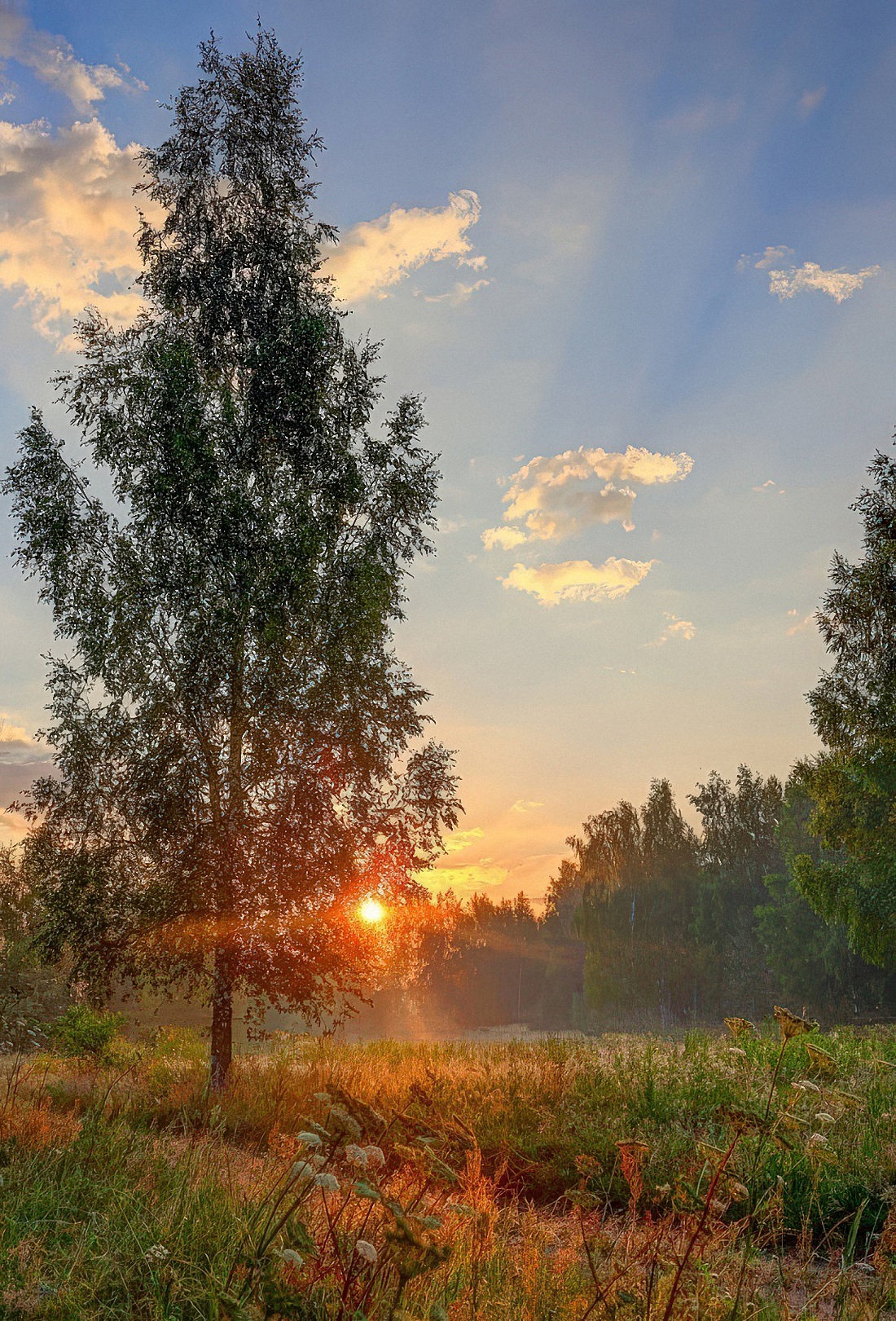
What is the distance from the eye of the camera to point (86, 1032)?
13953 millimetres

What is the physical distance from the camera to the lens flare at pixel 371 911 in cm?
1224

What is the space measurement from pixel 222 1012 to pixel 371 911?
2.55 m

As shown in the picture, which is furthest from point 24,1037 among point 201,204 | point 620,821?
point 620,821

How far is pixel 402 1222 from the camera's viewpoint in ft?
6.24

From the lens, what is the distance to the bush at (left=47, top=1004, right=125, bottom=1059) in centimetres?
1386

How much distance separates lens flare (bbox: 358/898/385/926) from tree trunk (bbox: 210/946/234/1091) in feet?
6.60

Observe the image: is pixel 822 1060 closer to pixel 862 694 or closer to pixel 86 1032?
pixel 86 1032

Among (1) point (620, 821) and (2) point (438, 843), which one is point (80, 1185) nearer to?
(2) point (438, 843)

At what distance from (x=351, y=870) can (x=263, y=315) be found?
371 inches

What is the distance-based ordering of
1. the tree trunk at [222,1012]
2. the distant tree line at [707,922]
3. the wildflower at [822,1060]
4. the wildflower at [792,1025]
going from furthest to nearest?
the distant tree line at [707,922] < the tree trunk at [222,1012] < the wildflower at [822,1060] < the wildflower at [792,1025]

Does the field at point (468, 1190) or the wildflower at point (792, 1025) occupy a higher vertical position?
the wildflower at point (792, 1025)

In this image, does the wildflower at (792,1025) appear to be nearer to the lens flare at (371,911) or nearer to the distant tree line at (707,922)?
the lens flare at (371,911)

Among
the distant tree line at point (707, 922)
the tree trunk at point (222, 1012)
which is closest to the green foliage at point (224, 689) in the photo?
the tree trunk at point (222, 1012)

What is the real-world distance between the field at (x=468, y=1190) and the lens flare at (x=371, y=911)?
2.02 meters
